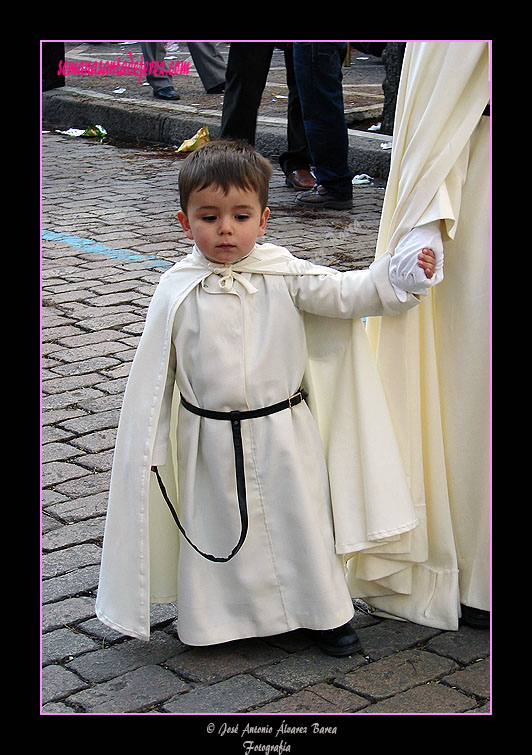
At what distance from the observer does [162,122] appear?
1004cm

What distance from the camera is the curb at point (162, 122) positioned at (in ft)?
27.7

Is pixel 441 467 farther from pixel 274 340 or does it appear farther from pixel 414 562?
pixel 274 340

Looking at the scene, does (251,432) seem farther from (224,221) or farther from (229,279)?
(224,221)

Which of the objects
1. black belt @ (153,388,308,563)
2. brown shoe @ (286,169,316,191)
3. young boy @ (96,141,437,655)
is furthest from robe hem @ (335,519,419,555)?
brown shoe @ (286,169,316,191)

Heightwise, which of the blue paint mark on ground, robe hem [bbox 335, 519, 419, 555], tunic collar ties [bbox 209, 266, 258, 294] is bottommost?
robe hem [bbox 335, 519, 419, 555]

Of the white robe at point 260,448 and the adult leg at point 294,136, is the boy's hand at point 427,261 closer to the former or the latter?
the white robe at point 260,448

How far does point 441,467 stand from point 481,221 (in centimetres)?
66

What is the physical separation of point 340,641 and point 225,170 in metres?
1.24

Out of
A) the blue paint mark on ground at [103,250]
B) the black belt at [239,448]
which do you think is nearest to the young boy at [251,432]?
the black belt at [239,448]

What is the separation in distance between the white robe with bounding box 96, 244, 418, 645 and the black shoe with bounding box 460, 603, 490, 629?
1.14 feet

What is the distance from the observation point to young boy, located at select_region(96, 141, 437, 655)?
2.67 metres

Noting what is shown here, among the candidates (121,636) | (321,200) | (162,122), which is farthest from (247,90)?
(121,636)

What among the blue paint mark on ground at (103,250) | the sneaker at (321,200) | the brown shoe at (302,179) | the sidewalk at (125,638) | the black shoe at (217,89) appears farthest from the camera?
the black shoe at (217,89)

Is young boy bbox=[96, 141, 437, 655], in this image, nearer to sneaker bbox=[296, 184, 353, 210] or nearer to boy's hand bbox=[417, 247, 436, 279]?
boy's hand bbox=[417, 247, 436, 279]
